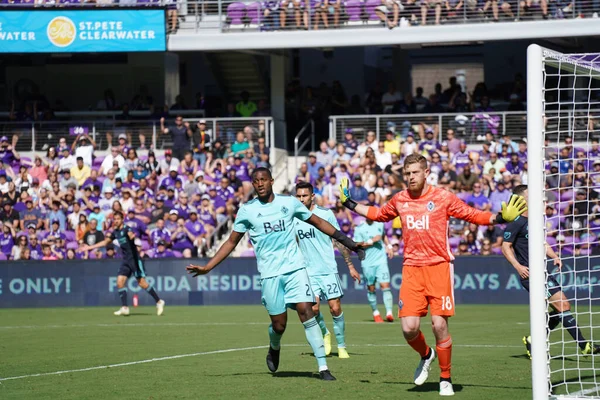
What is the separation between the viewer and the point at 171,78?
3484 centimetres

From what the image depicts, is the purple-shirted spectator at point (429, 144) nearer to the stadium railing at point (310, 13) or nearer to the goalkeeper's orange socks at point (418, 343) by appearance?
the stadium railing at point (310, 13)

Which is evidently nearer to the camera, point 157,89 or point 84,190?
point 84,190

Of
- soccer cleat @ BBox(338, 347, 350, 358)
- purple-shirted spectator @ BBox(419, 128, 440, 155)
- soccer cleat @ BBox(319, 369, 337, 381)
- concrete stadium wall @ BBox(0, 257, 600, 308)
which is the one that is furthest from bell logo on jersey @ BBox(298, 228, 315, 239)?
purple-shirted spectator @ BBox(419, 128, 440, 155)

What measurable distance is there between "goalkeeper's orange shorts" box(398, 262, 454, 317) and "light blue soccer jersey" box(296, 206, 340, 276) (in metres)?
3.87

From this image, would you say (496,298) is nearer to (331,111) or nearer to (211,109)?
(331,111)

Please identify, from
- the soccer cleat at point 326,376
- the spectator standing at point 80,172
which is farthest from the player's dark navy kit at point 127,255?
the soccer cleat at point 326,376

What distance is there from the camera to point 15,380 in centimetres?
1180

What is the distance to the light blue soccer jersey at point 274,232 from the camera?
1141 cm

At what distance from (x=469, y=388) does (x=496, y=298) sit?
15215 mm

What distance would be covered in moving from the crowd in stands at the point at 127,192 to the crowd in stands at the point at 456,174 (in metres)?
2.37

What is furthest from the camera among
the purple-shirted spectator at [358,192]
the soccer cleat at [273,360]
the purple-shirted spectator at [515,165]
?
the purple-shirted spectator at [515,165]

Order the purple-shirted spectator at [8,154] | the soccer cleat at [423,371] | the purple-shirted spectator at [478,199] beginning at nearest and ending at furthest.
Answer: the soccer cleat at [423,371], the purple-shirted spectator at [478,199], the purple-shirted spectator at [8,154]

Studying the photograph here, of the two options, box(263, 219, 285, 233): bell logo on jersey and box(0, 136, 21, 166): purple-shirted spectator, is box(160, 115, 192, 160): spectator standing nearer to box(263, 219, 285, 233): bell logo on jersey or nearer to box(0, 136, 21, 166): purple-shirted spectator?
box(0, 136, 21, 166): purple-shirted spectator

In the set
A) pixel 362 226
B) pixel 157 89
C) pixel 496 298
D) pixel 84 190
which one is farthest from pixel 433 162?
pixel 157 89
